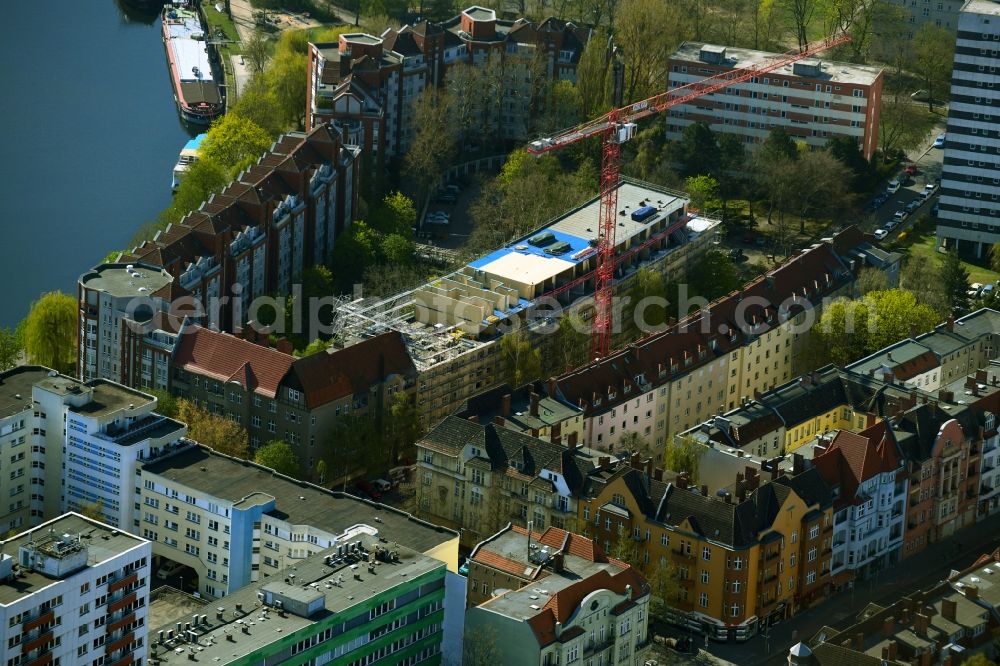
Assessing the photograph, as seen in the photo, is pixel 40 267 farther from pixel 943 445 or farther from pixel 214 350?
pixel 943 445

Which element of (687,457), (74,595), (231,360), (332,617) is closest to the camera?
(74,595)

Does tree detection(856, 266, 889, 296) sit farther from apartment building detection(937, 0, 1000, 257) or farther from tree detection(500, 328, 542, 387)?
tree detection(500, 328, 542, 387)

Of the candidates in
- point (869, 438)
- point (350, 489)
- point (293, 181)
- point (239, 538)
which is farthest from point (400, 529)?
point (293, 181)

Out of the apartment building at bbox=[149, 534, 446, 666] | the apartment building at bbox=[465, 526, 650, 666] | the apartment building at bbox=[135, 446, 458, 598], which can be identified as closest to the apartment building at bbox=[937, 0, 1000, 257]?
the apartment building at bbox=[465, 526, 650, 666]

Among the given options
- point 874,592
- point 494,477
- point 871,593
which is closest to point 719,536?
point 871,593

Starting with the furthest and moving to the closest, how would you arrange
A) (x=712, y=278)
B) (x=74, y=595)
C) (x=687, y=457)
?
(x=712, y=278) < (x=687, y=457) < (x=74, y=595)

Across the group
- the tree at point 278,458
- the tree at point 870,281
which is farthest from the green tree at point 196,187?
the tree at point 870,281

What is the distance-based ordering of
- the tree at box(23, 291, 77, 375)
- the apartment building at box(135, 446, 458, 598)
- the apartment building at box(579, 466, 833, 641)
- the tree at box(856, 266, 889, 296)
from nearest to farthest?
the apartment building at box(135, 446, 458, 598), the apartment building at box(579, 466, 833, 641), the tree at box(23, 291, 77, 375), the tree at box(856, 266, 889, 296)

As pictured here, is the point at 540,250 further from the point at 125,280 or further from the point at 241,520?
the point at 241,520
